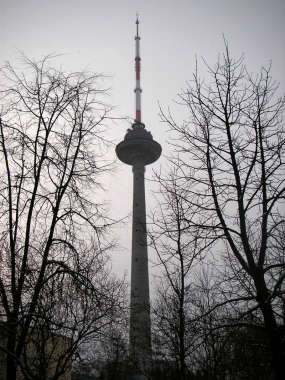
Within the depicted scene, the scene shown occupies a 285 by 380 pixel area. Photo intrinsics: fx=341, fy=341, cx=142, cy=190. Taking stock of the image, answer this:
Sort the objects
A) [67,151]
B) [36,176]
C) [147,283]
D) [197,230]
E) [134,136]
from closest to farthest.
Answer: [197,230] < [36,176] < [67,151] < [147,283] < [134,136]

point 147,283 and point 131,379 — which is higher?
point 147,283

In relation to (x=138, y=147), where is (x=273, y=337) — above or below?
below

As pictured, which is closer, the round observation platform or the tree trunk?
the tree trunk

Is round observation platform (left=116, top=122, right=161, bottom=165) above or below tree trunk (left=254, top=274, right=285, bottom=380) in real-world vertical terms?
above

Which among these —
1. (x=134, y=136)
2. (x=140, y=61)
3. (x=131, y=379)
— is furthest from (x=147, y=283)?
(x=140, y=61)

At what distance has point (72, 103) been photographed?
6.41m

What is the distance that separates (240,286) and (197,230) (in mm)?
1238

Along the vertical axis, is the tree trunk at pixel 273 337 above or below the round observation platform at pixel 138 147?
below

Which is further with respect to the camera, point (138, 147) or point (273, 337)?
point (138, 147)

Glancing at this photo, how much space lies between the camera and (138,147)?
46875 millimetres

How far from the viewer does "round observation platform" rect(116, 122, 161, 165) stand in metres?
46.4

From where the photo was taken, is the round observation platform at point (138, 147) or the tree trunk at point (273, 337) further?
the round observation platform at point (138, 147)

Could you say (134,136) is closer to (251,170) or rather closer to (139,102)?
(139,102)

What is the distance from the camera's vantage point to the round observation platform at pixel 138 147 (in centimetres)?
4644
